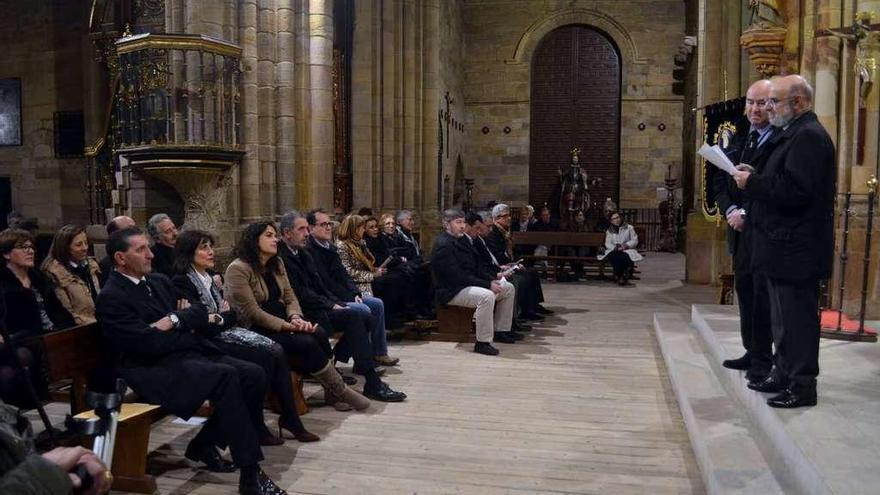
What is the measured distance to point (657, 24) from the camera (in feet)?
63.2

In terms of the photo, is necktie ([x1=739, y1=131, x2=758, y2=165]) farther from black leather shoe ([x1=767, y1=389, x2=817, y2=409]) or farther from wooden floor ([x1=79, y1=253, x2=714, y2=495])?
wooden floor ([x1=79, y1=253, x2=714, y2=495])

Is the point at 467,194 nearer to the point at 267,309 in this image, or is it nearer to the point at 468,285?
the point at 468,285

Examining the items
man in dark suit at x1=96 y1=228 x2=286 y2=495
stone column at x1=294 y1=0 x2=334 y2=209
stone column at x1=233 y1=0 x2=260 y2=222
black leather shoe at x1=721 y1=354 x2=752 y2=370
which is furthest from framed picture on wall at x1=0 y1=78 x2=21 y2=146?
black leather shoe at x1=721 y1=354 x2=752 y2=370

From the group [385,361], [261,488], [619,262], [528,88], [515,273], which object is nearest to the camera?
[261,488]

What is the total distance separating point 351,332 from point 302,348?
829 mm

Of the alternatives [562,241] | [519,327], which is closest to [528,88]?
[562,241]

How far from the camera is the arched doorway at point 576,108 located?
19719 millimetres

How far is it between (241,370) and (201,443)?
431 millimetres

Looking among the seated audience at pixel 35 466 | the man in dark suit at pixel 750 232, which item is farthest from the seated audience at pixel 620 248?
the seated audience at pixel 35 466

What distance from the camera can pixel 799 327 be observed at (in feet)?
11.9

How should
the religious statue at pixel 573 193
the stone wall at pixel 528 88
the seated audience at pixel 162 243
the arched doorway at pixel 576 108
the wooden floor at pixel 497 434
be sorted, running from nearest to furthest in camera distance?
the wooden floor at pixel 497 434 < the seated audience at pixel 162 243 < the religious statue at pixel 573 193 < the stone wall at pixel 528 88 < the arched doorway at pixel 576 108

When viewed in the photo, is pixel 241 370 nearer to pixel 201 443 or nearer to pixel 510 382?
pixel 201 443

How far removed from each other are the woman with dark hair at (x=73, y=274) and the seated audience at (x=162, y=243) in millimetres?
717

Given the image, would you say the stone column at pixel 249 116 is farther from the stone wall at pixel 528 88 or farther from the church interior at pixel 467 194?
the stone wall at pixel 528 88
